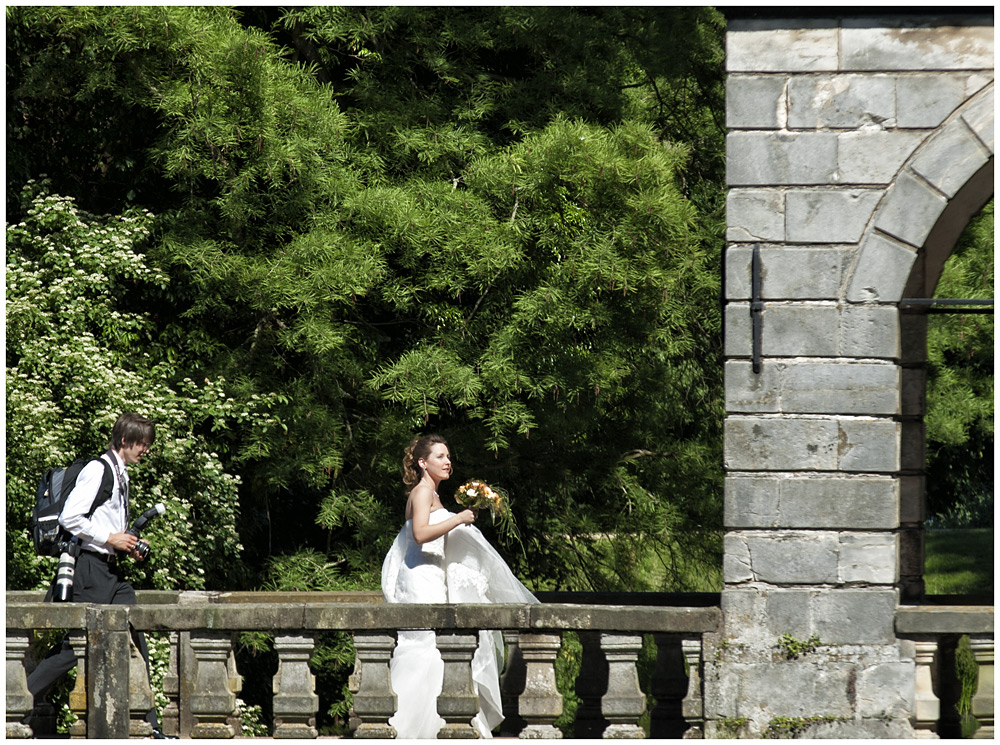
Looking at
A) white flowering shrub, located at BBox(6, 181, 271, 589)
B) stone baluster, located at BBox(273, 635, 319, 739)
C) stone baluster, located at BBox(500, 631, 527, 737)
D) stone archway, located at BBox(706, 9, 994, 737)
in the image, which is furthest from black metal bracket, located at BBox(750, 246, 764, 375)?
white flowering shrub, located at BBox(6, 181, 271, 589)

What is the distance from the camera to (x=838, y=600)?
5359mm

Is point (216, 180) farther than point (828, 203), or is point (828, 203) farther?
point (216, 180)

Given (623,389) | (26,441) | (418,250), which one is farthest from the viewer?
(623,389)

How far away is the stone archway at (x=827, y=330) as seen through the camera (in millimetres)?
5355

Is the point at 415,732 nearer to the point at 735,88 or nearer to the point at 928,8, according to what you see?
the point at 735,88

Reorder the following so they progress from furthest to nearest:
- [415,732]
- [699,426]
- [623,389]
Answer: [699,426] → [623,389] → [415,732]

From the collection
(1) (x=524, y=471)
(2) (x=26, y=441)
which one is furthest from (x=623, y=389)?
(2) (x=26, y=441)

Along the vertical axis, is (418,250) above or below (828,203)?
above

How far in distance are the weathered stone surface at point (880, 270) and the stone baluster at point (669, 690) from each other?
1891mm

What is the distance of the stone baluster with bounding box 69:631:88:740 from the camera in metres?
5.71

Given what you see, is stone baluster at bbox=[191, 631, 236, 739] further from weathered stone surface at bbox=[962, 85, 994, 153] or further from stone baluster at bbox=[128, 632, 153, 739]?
weathered stone surface at bbox=[962, 85, 994, 153]

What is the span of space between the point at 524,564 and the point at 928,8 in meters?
7.73

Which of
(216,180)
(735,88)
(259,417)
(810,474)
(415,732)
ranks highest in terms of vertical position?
(216,180)

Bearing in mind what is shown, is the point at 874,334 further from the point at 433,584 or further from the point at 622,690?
the point at 433,584
